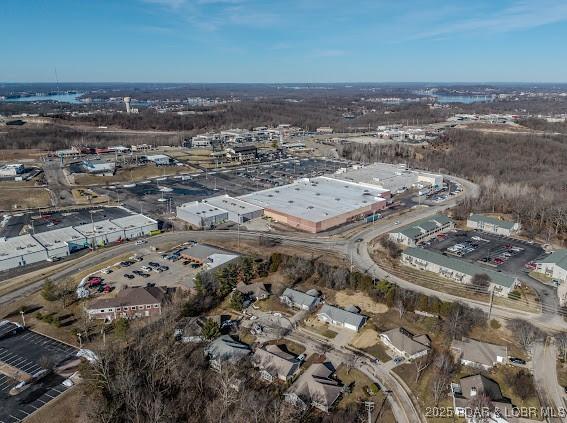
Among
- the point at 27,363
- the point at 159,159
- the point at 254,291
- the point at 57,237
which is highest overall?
the point at 159,159

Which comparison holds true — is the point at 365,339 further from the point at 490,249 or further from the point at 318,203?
the point at 318,203

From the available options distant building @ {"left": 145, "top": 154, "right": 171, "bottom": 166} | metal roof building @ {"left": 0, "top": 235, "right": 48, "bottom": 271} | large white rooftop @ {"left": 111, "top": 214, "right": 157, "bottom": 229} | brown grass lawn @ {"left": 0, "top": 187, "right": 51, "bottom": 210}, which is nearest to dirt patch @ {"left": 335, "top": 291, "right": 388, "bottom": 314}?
large white rooftop @ {"left": 111, "top": 214, "right": 157, "bottom": 229}

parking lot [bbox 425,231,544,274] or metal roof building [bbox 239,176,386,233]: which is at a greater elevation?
metal roof building [bbox 239,176,386,233]

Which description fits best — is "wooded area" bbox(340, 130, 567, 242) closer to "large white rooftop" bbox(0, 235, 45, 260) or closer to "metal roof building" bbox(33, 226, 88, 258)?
"metal roof building" bbox(33, 226, 88, 258)


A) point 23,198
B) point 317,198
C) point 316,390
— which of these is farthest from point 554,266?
point 23,198

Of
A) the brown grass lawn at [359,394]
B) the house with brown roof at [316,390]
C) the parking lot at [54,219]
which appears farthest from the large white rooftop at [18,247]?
the brown grass lawn at [359,394]

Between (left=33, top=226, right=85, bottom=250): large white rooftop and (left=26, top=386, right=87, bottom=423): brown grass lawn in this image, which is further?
(left=33, top=226, right=85, bottom=250): large white rooftop

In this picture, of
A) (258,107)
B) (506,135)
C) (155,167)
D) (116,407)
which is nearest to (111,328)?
(116,407)
